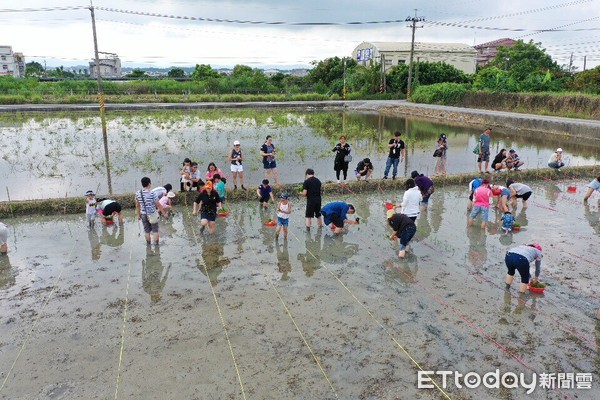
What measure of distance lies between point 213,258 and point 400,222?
365 centimetres

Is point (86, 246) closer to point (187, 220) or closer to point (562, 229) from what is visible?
point (187, 220)

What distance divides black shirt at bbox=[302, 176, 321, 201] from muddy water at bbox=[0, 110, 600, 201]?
15.5 ft

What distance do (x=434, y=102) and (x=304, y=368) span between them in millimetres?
41232

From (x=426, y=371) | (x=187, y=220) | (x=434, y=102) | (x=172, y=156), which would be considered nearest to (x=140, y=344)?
(x=426, y=371)

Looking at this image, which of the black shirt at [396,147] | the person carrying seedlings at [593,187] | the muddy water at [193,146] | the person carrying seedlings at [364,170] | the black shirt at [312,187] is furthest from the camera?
the muddy water at [193,146]

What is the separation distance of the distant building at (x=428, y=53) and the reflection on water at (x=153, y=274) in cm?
6733

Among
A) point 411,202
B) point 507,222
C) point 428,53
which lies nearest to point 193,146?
point 411,202

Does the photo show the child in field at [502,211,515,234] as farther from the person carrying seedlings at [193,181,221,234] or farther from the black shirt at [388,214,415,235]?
the person carrying seedlings at [193,181,221,234]

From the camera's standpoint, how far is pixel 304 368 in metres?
5.27

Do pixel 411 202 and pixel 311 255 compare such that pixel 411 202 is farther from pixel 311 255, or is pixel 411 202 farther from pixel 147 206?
pixel 147 206

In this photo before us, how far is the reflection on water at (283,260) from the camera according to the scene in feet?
25.8

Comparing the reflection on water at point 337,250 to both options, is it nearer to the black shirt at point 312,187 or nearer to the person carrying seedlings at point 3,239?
the black shirt at point 312,187

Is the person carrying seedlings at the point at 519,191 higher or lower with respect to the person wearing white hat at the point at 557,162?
lower

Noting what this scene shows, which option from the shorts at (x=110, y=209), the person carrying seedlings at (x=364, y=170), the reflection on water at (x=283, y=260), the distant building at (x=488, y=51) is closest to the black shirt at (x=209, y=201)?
the reflection on water at (x=283, y=260)
